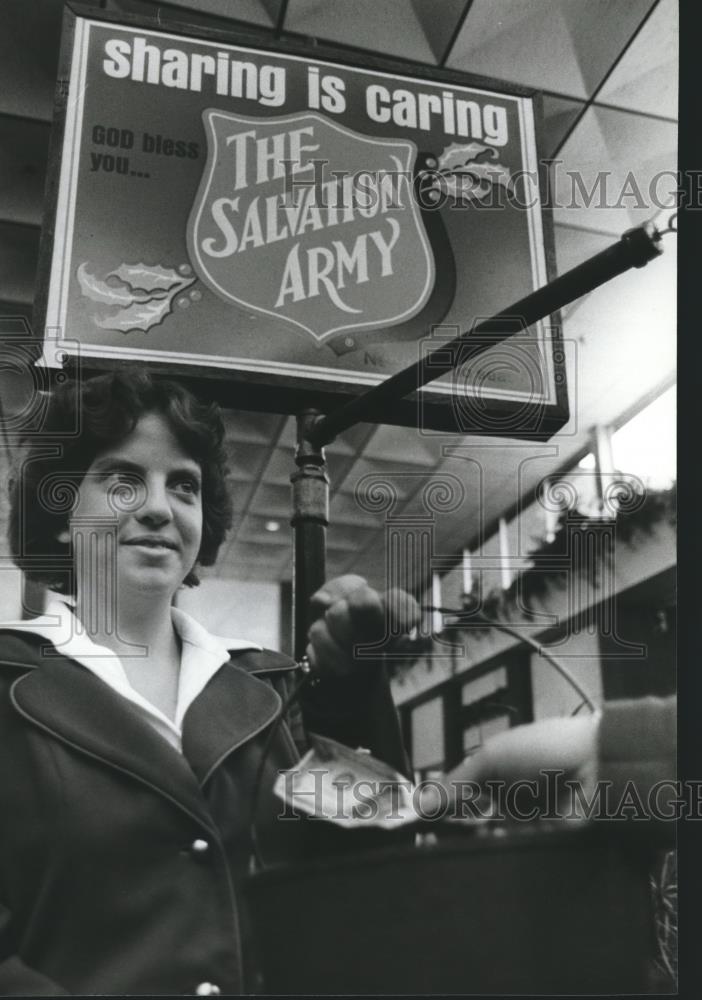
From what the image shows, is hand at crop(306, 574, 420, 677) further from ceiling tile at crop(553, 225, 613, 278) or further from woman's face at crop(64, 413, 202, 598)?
ceiling tile at crop(553, 225, 613, 278)

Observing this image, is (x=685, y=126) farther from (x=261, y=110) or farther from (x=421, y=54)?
(x=261, y=110)

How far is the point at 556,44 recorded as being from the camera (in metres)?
1.76

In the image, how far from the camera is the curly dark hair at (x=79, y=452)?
149cm

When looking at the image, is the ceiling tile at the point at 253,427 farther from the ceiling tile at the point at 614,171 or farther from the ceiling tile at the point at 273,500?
the ceiling tile at the point at 614,171

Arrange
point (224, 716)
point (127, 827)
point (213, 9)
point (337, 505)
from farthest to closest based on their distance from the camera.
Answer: point (213, 9), point (337, 505), point (224, 716), point (127, 827)

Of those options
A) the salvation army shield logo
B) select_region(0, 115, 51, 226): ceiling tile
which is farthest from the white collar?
select_region(0, 115, 51, 226): ceiling tile

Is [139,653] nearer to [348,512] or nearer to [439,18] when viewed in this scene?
[348,512]

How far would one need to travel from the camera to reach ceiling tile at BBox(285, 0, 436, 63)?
170 cm

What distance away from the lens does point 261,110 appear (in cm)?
165

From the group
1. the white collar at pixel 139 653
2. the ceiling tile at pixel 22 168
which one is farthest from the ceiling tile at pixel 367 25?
the white collar at pixel 139 653

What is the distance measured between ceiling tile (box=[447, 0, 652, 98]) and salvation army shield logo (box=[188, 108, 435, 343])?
0.24m

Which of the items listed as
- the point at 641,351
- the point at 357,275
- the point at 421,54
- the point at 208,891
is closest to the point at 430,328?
the point at 357,275

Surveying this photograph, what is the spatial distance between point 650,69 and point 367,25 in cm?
51

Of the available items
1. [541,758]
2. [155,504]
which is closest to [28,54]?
[155,504]
